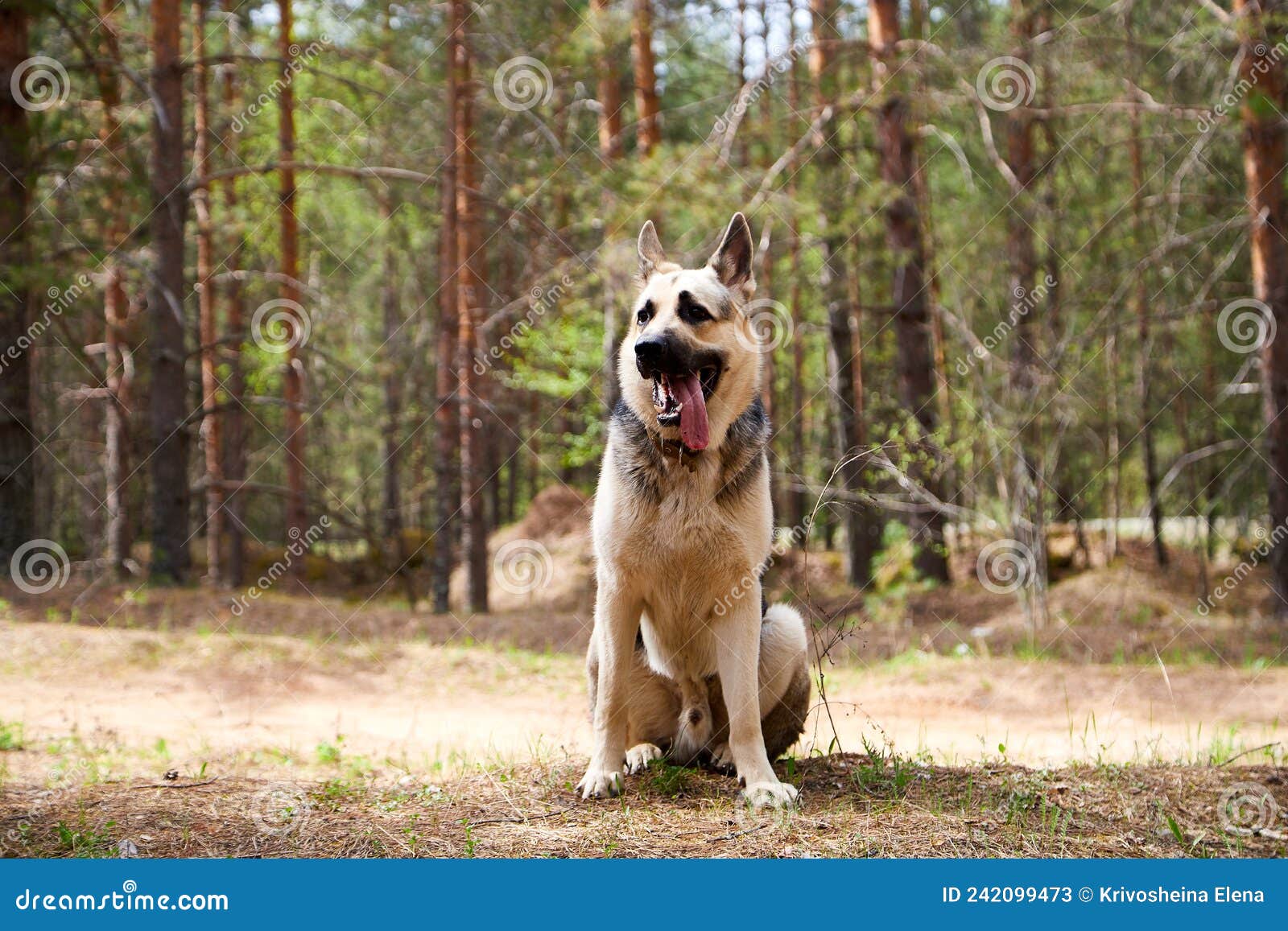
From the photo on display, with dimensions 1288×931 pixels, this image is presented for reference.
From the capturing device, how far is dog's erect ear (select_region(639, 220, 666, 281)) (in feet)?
16.5

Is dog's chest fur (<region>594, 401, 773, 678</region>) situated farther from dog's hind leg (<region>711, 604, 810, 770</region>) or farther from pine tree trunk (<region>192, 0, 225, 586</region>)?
pine tree trunk (<region>192, 0, 225, 586</region>)

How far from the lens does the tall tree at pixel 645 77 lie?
14.5m

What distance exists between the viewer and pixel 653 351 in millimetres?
4387

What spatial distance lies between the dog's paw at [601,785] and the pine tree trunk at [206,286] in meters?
13.0

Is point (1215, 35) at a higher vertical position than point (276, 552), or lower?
higher

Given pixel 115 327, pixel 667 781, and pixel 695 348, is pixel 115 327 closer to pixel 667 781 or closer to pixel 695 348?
pixel 695 348

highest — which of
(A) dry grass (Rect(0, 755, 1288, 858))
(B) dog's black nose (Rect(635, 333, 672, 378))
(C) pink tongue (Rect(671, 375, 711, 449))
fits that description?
(B) dog's black nose (Rect(635, 333, 672, 378))

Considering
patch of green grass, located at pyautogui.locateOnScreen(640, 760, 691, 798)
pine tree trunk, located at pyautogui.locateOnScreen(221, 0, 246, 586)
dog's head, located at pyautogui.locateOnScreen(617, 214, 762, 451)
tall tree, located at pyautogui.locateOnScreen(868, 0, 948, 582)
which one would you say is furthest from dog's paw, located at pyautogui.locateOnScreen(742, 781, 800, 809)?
pine tree trunk, located at pyautogui.locateOnScreen(221, 0, 246, 586)

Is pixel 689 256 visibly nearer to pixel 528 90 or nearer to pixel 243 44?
pixel 528 90

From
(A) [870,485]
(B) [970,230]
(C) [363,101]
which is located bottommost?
(A) [870,485]

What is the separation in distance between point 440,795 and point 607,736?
80 cm

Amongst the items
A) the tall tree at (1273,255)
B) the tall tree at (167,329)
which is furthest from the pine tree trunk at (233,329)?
the tall tree at (1273,255)

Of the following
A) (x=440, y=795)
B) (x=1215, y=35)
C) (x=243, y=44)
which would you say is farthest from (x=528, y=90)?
(x=440, y=795)

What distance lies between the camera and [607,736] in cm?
475
